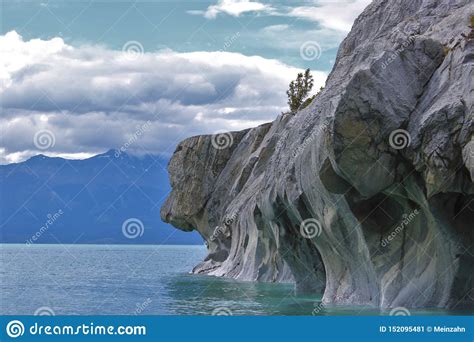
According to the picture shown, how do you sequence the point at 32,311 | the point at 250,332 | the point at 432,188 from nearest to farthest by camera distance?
1. the point at 250,332
2. the point at 432,188
3. the point at 32,311

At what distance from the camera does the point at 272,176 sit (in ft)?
133

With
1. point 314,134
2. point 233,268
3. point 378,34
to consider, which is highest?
point 378,34

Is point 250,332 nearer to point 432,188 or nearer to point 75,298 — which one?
point 432,188

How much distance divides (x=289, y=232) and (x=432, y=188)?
17.2 meters

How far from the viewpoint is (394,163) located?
26359 millimetres

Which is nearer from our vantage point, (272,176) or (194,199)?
(272,176)

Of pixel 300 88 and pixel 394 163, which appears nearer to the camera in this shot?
pixel 394 163

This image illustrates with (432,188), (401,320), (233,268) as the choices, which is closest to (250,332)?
(401,320)

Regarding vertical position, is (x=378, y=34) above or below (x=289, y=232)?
above

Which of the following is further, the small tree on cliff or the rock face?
the small tree on cliff

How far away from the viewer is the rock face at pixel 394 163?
2447 cm

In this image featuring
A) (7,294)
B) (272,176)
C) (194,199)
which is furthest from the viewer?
(194,199)

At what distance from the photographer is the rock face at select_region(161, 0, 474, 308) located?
24469 millimetres

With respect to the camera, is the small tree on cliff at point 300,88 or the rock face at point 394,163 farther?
the small tree on cliff at point 300,88
